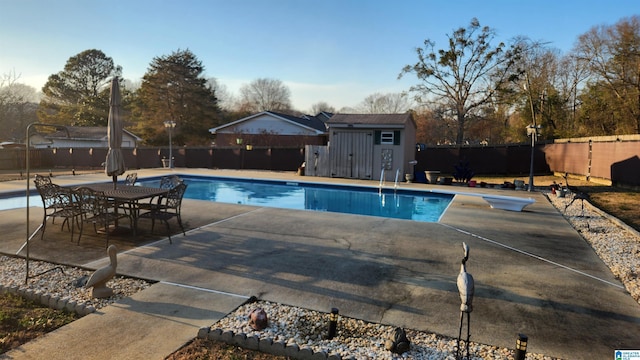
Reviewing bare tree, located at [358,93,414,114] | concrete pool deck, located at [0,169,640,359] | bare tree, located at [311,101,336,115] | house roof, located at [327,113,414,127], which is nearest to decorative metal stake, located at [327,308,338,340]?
concrete pool deck, located at [0,169,640,359]

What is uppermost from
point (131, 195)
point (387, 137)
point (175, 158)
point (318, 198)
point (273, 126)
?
point (273, 126)

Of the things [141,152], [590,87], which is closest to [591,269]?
[590,87]

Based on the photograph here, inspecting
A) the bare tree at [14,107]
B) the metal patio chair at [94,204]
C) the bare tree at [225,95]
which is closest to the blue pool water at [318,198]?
the metal patio chair at [94,204]

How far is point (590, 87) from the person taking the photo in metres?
21.8

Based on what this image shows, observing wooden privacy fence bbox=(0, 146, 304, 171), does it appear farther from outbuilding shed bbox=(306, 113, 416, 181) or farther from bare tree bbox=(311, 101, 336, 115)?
bare tree bbox=(311, 101, 336, 115)

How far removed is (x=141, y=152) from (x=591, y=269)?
24520 millimetres

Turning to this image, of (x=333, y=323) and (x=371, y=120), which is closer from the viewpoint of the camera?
(x=333, y=323)

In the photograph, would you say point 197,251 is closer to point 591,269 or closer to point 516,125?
point 591,269

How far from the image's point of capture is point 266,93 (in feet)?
185

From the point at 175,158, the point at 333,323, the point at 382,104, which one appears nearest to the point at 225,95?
the point at 382,104

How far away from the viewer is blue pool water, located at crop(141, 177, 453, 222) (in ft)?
34.5

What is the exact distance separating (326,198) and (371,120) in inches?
201

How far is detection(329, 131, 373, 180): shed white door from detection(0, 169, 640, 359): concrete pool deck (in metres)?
9.00

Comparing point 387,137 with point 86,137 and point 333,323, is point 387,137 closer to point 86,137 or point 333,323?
point 333,323
